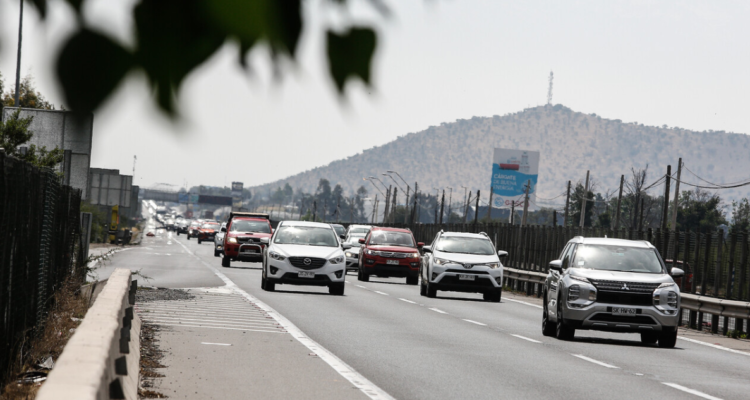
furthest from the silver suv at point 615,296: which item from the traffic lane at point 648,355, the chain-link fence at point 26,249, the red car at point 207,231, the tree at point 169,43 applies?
the red car at point 207,231

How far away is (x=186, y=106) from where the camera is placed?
5.46ft

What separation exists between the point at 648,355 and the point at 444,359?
360 centimetres

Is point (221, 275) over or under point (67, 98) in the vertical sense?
under

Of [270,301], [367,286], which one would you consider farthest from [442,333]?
[367,286]

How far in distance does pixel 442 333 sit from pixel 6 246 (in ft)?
29.6

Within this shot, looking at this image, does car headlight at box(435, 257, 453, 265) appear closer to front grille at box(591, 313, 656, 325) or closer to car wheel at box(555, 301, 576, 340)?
car wheel at box(555, 301, 576, 340)

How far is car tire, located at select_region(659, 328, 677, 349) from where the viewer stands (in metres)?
16.5

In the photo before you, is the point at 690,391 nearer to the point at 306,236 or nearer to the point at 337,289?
the point at 337,289

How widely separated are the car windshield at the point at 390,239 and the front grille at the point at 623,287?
60.3ft

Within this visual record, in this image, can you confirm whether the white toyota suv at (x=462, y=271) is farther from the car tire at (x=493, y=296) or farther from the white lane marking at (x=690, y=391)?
the white lane marking at (x=690, y=391)

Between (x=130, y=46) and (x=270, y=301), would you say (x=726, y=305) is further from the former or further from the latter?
(x=130, y=46)

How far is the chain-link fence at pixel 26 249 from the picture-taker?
877 cm

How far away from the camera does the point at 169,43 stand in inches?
69.4

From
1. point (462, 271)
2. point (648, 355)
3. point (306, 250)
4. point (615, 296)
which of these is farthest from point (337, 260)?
point (648, 355)
